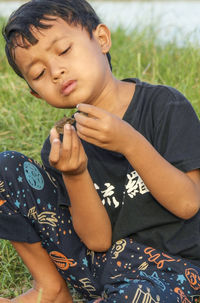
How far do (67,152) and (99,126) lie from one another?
152 millimetres

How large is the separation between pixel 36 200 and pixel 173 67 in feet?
6.28

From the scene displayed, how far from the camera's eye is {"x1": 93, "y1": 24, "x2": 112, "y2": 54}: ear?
76.2 inches

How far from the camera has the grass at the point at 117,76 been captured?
3023 millimetres

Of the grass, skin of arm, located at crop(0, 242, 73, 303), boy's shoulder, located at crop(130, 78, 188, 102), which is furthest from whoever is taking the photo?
the grass

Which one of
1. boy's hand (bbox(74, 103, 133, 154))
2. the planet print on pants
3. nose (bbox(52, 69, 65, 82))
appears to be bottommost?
the planet print on pants

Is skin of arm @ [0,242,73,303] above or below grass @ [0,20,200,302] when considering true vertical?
below

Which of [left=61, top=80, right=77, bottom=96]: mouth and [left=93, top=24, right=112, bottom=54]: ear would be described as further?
[left=93, top=24, right=112, bottom=54]: ear

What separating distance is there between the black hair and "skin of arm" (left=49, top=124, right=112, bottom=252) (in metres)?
0.40

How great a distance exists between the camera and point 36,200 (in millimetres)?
1850

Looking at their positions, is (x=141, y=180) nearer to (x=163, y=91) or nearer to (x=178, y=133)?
(x=178, y=133)

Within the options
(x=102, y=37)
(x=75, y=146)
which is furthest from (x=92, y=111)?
(x=102, y=37)

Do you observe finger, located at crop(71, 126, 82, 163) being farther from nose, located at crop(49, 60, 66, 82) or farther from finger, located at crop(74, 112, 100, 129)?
nose, located at crop(49, 60, 66, 82)

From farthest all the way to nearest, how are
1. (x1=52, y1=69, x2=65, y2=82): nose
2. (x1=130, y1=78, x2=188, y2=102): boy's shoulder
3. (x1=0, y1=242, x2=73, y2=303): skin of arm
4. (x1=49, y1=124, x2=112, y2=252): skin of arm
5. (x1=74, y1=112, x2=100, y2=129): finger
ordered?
1. (x1=0, y1=242, x2=73, y2=303): skin of arm
2. (x1=130, y1=78, x2=188, y2=102): boy's shoulder
3. (x1=52, y1=69, x2=65, y2=82): nose
4. (x1=49, y1=124, x2=112, y2=252): skin of arm
5. (x1=74, y1=112, x2=100, y2=129): finger

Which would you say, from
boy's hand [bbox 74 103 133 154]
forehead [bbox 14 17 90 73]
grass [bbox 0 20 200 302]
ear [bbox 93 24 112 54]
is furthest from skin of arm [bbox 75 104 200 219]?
grass [bbox 0 20 200 302]
